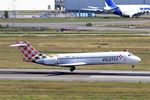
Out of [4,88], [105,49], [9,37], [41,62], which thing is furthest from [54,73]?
[9,37]

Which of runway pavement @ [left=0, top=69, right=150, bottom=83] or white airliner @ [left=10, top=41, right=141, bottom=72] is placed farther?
white airliner @ [left=10, top=41, right=141, bottom=72]

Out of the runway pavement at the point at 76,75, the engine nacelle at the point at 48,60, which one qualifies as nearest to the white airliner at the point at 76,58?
the engine nacelle at the point at 48,60

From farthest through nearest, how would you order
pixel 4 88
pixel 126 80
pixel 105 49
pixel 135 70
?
pixel 105 49, pixel 135 70, pixel 126 80, pixel 4 88

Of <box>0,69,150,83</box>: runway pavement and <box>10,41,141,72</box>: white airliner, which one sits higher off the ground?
<box>10,41,141,72</box>: white airliner

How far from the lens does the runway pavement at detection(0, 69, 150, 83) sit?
5600cm

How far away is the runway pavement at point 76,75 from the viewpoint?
56000 millimetres

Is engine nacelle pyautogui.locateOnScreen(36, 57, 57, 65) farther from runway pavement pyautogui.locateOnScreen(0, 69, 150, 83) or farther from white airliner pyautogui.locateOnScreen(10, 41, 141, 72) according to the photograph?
runway pavement pyautogui.locateOnScreen(0, 69, 150, 83)

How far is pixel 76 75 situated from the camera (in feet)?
196

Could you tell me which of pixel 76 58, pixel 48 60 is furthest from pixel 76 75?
pixel 48 60

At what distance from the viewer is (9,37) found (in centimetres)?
10962

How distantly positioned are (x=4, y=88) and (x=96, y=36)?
64816 millimetres

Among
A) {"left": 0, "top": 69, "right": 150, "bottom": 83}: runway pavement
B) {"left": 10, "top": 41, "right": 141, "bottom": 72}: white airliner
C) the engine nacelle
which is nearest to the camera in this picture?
{"left": 0, "top": 69, "right": 150, "bottom": 83}: runway pavement

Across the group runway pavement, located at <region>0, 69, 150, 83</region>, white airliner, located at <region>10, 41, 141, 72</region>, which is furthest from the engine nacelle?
runway pavement, located at <region>0, 69, 150, 83</region>

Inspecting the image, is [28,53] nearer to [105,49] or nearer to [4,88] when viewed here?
[4,88]
